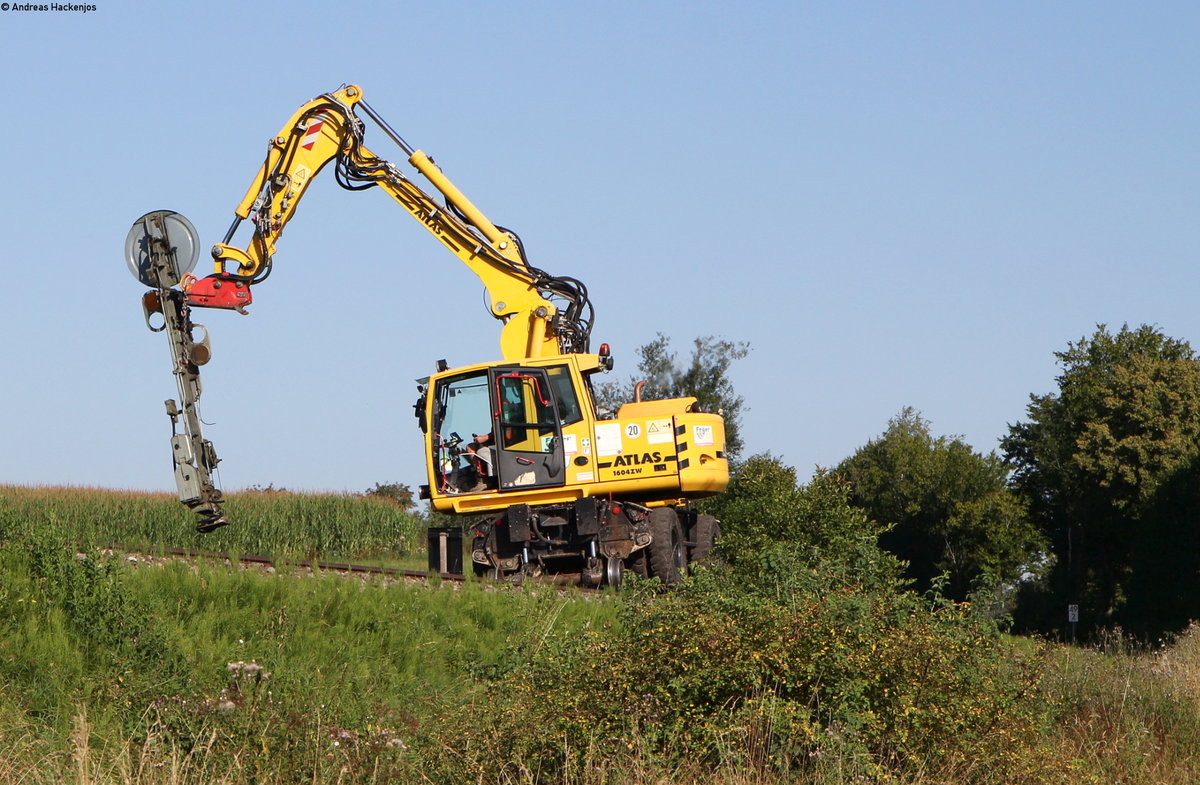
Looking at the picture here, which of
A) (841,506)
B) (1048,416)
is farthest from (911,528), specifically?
(841,506)

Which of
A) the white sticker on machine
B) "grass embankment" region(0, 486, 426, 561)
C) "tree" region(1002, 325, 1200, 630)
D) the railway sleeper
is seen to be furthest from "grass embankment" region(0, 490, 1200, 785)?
"tree" region(1002, 325, 1200, 630)

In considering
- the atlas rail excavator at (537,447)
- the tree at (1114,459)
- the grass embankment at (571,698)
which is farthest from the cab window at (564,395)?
the tree at (1114,459)

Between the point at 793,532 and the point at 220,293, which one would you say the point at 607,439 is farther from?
the point at 793,532

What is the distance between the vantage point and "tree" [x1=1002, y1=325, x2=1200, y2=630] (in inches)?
2024

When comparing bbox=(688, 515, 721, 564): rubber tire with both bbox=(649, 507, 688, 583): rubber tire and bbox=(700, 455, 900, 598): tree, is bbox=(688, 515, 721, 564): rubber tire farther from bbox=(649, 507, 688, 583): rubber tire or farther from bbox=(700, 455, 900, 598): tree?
bbox=(649, 507, 688, 583): rubber tire

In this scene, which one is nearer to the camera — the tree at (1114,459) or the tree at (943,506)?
the tree at (1114,459)

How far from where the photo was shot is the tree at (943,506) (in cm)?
6669

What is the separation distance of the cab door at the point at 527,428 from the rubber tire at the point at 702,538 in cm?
277

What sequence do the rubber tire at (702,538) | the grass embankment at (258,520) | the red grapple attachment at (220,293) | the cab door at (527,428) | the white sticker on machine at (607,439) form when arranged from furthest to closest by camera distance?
1. the grass embankment at (258,520)
2. the rubber tire at (702,538)
3. the white sticker on machine at (607,439)
4. the cab door at (527,428)
5. the red grapple attachment at (220,293)

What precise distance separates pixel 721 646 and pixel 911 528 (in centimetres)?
6816

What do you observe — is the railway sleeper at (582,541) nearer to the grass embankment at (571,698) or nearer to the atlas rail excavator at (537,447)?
the atlas rail excavator at (537,447)

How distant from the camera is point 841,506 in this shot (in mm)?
26203

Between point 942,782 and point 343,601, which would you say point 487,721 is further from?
point 343,601

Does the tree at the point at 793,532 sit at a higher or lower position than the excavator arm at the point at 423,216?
lower
